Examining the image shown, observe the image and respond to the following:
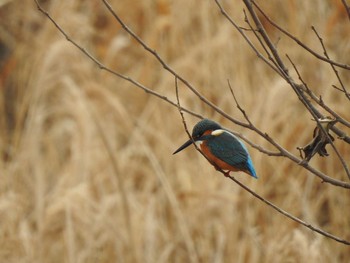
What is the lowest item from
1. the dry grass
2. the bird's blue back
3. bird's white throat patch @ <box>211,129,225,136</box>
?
the bird's blue back

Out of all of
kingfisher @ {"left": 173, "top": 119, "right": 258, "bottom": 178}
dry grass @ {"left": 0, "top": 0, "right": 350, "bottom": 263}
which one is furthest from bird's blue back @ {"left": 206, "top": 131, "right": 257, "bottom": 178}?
dry grass @ {"left": 0, "top": 0, "right": 350, "bottom": 263}

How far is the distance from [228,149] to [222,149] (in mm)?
18

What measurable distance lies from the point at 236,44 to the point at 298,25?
40 cm

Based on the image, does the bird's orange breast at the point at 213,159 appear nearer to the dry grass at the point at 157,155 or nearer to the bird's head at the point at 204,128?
the bird's head at the point at 204,128

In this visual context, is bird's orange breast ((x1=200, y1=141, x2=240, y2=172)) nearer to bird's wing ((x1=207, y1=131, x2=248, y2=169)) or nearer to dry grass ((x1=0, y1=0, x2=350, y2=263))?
bird's wing ((x1=207, y1=131, x2=248, y2=169))

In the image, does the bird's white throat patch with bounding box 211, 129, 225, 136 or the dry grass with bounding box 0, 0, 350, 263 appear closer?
the bird's white throat patch with bounding box 211, 129, 225, 136

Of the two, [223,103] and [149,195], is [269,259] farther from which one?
[223,103]

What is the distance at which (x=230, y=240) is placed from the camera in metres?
3.80

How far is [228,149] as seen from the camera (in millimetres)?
1787

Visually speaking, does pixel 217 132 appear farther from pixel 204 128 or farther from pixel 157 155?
pixel 157 155

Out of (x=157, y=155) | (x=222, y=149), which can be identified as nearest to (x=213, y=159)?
(x=222, y=149)

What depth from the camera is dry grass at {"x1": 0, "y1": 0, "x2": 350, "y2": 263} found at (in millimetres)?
3734

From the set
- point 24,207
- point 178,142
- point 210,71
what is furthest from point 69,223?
point 210,71

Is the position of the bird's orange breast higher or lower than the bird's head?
lower
